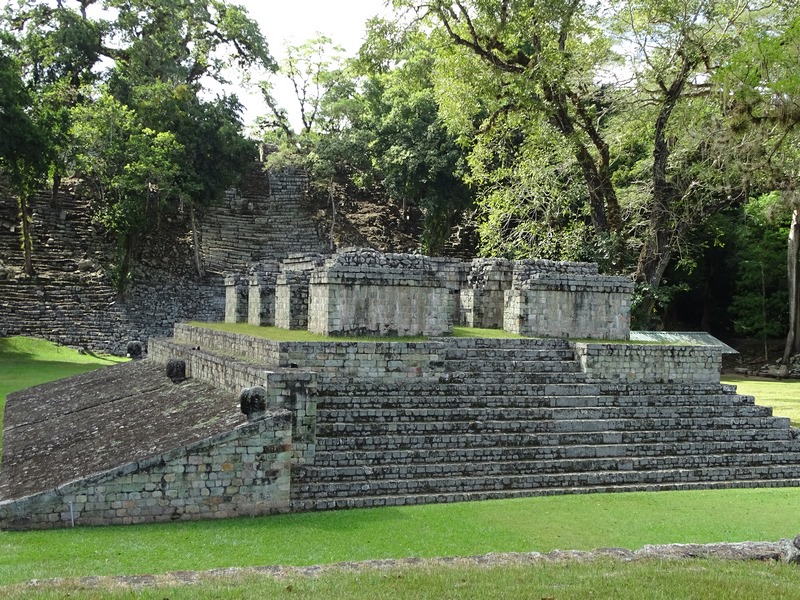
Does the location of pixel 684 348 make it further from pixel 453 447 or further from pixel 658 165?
pixel 658 165

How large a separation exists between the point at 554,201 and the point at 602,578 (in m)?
18.0

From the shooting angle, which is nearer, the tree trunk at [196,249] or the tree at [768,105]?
the tree at [768,105]

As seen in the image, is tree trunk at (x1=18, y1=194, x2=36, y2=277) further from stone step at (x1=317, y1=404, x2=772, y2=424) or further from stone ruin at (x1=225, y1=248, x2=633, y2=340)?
stone step at (x1=317, y1=404, x2=772, y2=424)

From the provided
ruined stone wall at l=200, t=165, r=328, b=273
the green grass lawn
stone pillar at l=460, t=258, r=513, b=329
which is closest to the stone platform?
stone pillar at l=460, t=258, r=513, b=329

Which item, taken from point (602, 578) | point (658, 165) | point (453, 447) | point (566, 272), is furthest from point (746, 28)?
point (602, 578)

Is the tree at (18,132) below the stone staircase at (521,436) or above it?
above

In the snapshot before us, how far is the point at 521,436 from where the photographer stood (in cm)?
1094

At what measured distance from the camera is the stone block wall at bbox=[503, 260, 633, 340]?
47.2 ft

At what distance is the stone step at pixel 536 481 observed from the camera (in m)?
9.52

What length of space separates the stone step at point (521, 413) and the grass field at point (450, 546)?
163 cm

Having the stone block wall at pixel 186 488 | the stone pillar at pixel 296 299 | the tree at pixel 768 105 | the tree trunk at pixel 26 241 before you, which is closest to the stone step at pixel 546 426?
the stone block wall at pixel 186 488

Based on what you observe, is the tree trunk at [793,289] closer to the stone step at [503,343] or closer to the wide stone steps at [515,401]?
the wide stone steps at [515,401]

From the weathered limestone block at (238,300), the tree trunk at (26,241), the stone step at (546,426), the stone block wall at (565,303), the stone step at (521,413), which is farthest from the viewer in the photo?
the tree trunk at (26,241)

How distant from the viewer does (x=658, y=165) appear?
20703 mm
